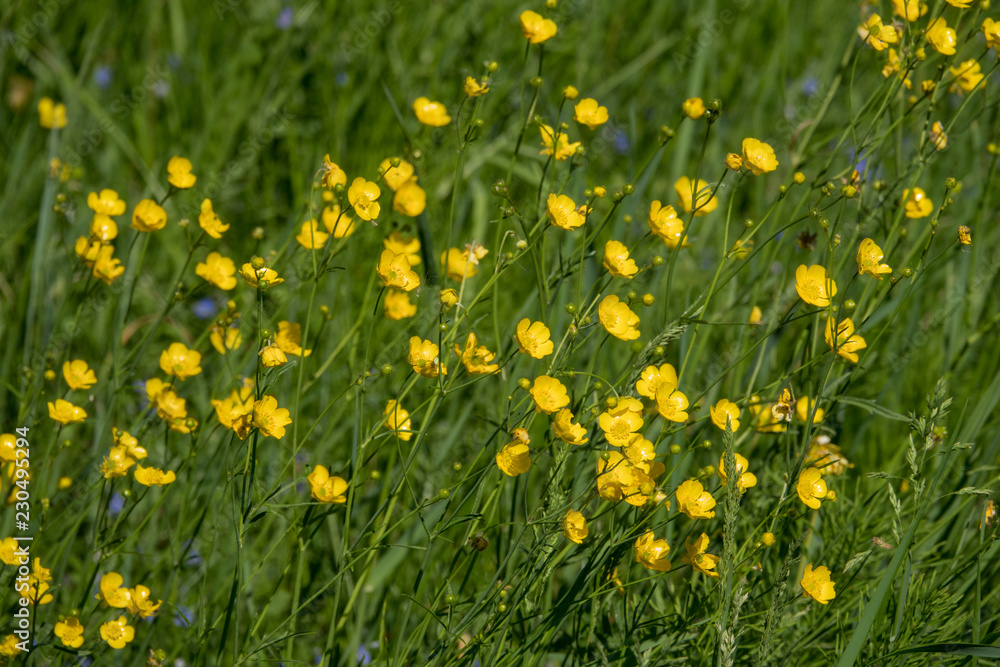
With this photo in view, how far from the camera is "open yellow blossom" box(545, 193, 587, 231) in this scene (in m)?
1.51

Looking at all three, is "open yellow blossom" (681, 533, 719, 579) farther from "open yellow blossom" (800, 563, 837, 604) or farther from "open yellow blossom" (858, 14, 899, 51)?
"open yellow blossom" (858, 14, 899, 51)

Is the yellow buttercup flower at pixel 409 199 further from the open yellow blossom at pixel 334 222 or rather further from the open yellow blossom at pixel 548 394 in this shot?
the open yellow blossom at pixel 548 394

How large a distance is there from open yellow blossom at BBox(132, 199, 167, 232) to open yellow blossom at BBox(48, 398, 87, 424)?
0.40 meters

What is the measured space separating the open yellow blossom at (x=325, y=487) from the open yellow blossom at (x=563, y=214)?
611 millimetres

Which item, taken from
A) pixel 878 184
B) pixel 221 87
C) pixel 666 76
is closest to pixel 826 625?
pixel 878 184

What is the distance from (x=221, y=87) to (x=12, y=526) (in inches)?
75.8

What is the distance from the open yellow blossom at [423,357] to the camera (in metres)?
1.41

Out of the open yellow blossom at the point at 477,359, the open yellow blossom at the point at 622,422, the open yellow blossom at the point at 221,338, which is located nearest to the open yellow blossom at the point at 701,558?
the open yellow blossom at the point at 622,422

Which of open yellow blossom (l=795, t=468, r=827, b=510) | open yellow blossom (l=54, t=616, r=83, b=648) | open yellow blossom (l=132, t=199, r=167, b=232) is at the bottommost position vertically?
open yellow blossom (l=54, t=616, r=83, b=648)

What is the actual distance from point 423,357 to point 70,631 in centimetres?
82

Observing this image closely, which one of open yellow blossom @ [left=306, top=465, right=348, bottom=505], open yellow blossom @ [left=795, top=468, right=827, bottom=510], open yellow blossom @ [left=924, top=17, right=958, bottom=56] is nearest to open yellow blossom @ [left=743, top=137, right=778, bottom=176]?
open yellow blossom @ [left=924, top=17, right=958, bottom=56]

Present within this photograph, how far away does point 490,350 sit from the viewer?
224 cm

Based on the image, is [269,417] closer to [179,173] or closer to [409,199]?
[409,199]

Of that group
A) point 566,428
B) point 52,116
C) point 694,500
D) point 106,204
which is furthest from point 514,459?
point 52,116
